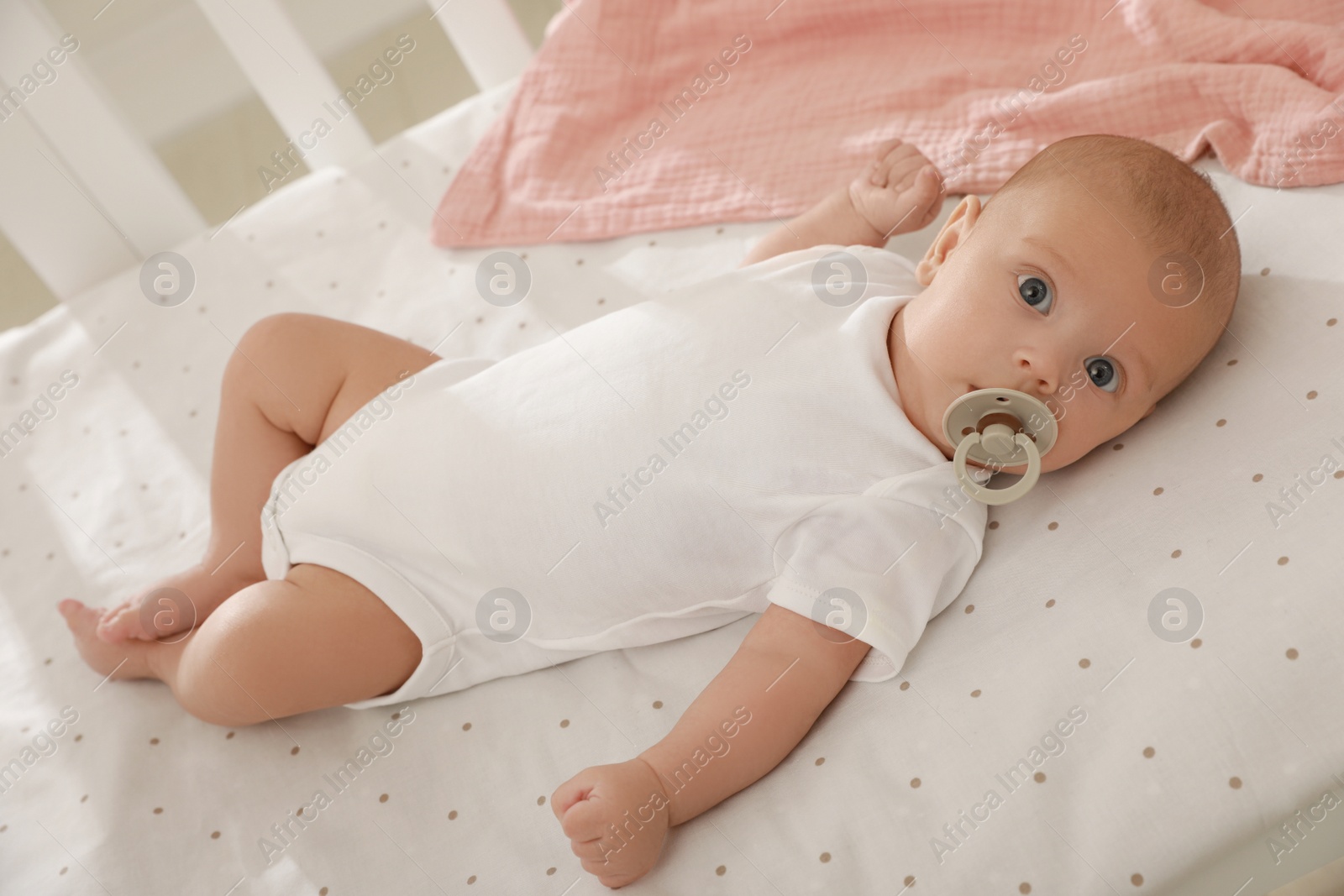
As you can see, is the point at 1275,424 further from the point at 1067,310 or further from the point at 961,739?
the point at 961,739

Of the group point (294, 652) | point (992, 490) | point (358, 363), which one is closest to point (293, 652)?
point (294, 652)

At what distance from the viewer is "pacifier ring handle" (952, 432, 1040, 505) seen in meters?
0.84

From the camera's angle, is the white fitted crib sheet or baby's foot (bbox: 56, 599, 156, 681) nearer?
the white fitted crib sheet

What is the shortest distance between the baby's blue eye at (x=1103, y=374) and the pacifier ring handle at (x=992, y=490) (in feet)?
0.25

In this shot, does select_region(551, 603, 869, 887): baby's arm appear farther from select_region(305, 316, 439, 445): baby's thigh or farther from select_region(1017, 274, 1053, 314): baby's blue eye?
select_region(305, 316, 439, 445): baby's thigh

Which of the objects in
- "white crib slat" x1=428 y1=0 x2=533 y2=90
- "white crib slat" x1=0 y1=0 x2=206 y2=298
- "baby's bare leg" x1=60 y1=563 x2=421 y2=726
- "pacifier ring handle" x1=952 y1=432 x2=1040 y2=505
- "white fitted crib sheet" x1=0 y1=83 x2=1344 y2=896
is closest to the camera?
"white fitted crib sheet" x1=0 y1=83 x2=1344 y2=896

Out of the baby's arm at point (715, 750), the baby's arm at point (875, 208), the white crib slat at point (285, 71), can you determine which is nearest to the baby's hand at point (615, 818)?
the baby's arm at point (715, 750)

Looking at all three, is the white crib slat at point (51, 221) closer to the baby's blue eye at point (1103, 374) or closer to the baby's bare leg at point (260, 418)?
the baby's bare leg at point (260, 418)

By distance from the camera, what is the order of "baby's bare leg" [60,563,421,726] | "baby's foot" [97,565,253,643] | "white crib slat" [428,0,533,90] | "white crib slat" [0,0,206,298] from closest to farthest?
"baby's bare leg" [60,563,421,726], "baby's foot" [97,565,253,643], "white crib slat" [0,0,206,298], "white crib slat" [428,0,533,90]

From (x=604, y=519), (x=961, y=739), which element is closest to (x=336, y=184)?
(x=604, y=519)

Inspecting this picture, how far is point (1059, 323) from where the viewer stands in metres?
0.84

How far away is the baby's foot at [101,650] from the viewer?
3.44 ft

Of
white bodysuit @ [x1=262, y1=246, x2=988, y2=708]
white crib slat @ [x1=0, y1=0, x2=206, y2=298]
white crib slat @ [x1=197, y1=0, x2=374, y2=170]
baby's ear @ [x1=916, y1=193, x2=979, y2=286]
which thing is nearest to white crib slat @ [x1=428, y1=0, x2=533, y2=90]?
white crib slat @ [x1=197, y1=0, x2=374, y2=170]

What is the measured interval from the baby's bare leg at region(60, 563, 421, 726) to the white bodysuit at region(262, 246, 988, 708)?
0.07 ft
